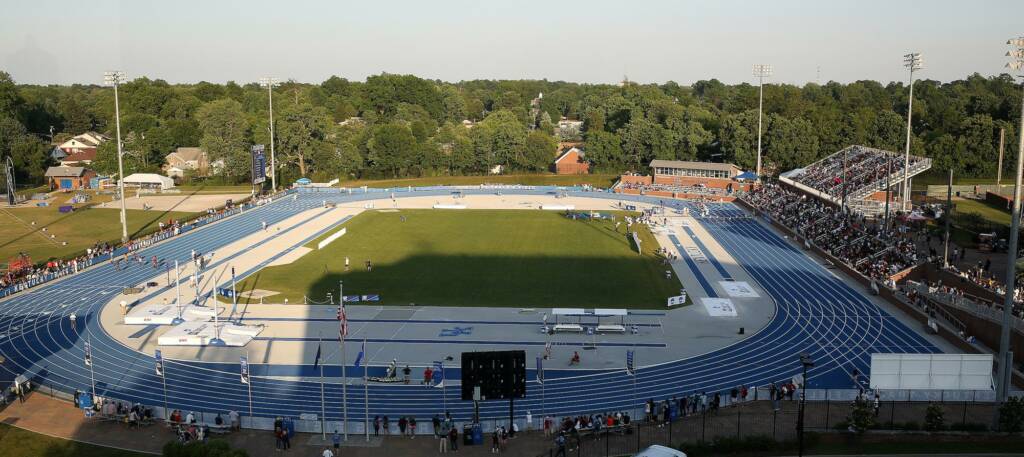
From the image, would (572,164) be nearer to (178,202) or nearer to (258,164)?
(258,164)

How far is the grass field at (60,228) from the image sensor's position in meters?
58.2

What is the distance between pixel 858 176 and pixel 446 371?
52.3 m

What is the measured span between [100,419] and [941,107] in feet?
350

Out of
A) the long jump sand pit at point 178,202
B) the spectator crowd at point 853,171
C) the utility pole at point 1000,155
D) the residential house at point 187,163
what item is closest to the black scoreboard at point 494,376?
the spectator crowd at point 853,171

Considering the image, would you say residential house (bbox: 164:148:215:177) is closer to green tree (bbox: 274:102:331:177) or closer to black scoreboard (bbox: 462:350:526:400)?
green tree (bbox: 274:102:331:177)

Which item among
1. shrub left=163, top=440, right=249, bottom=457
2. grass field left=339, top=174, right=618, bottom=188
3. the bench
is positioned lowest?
the bench

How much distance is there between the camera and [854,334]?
122 feet

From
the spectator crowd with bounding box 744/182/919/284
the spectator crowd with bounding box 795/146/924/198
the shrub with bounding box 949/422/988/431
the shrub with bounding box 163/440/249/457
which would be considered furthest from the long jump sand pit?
the shrub with bounding box 949/422/988/431

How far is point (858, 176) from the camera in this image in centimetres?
7256

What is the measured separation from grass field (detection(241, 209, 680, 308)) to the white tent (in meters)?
32.2

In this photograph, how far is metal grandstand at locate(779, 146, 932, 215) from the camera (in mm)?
66438

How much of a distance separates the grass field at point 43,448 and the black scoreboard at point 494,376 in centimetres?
971

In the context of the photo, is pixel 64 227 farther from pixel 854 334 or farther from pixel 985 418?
pixel 985 418

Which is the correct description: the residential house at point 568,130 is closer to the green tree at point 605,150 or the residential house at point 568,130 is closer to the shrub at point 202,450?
the green tree at point 605,150
